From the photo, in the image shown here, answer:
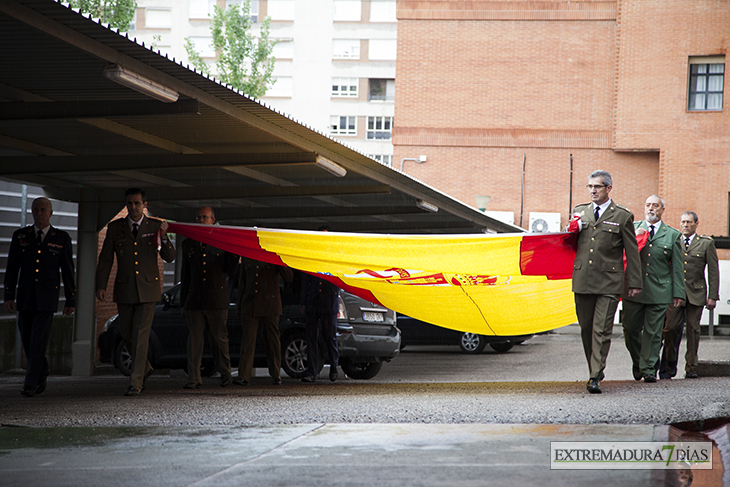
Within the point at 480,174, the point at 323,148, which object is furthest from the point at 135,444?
the point at 480,174

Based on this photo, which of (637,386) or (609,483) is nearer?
(609,483)

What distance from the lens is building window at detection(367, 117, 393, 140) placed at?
64.8 meters

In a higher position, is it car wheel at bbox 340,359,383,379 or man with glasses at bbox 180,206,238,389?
man with glasses at bbox 180,206,238,389

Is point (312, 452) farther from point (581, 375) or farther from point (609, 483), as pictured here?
point (581, 375)

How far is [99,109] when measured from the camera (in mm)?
8289

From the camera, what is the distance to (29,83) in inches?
335

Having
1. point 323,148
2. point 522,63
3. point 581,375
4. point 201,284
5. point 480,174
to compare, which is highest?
point 522,63

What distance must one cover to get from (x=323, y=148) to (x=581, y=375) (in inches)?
256

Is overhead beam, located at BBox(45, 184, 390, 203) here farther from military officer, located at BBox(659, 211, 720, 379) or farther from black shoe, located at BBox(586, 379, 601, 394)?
black shoe, located at BBox(586, 379, 601, 394)

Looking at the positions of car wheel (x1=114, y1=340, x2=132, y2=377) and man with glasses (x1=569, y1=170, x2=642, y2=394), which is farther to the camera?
car wheel (x1=114, y1=340, x2=132, y2=377)

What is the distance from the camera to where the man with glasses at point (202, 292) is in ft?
33.4

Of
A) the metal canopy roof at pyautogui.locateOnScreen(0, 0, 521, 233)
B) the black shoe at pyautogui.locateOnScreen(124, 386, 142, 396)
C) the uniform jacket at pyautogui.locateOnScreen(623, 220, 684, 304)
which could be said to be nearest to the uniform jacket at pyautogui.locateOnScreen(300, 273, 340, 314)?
the metal canopy roof at pyautogui.locateOnScreen(0, 0, 521, 233)

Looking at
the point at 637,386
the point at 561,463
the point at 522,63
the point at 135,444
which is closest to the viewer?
the point at 561,463

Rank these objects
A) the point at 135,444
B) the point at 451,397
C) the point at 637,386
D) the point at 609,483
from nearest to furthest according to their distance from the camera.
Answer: the point at 609,483 < the point at 135,444 < the point at 451,397 < the point at 637,386
